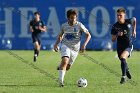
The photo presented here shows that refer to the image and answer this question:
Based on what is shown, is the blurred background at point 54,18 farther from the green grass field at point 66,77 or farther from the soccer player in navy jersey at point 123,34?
the soccer player in navy jersey at point 123,34

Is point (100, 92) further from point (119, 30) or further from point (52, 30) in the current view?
point (52, 30)

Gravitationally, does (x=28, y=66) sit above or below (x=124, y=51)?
below

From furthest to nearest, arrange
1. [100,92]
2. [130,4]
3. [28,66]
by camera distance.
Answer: [130,4], [28,66], [100,92]

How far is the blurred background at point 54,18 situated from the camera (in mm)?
35406

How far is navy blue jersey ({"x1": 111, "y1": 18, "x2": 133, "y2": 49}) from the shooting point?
16.8 m

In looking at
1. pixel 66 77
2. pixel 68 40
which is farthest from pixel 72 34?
pixel 66 77

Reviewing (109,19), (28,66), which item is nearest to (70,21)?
(28,66)

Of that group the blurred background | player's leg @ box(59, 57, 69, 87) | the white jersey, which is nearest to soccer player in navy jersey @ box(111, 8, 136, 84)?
the white jersey

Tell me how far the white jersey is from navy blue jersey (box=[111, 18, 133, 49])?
112cm

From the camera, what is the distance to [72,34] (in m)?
16.0

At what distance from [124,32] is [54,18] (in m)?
19.2

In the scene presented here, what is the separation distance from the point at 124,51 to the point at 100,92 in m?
2.65

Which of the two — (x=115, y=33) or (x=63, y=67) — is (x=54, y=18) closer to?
(x=115, y=33)

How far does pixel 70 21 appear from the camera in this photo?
15.8 m
